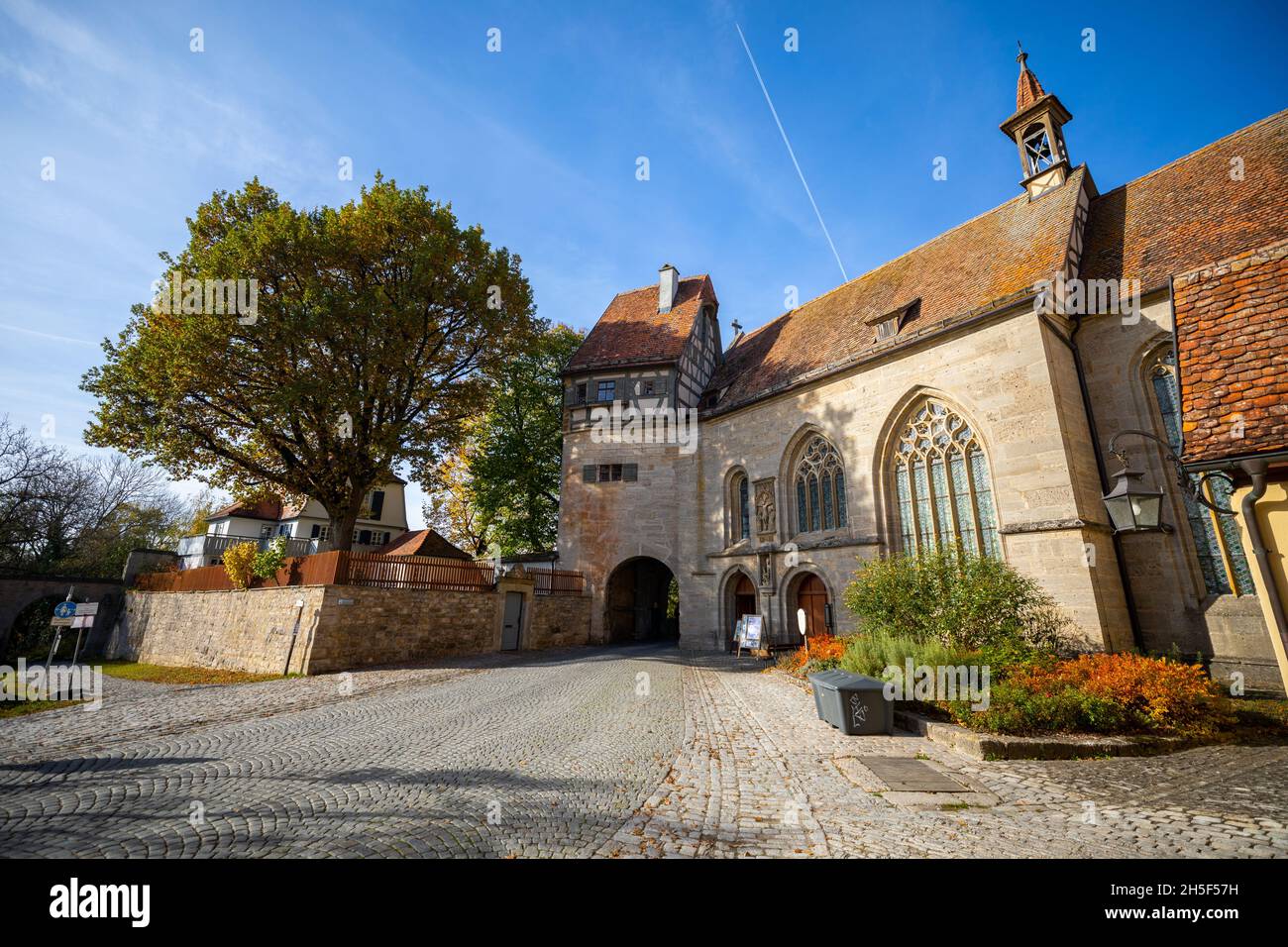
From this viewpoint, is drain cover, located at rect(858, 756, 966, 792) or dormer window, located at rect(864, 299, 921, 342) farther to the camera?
dormer window, located at rect(864, 299, 921, 342)

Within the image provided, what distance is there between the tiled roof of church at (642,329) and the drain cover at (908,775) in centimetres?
1801

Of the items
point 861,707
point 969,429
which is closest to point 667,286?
point 969,429

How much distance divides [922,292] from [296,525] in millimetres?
36533

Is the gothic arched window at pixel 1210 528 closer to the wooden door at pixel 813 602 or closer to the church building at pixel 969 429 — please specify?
the church building at pixel 969 429

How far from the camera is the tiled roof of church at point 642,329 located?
22.8 m

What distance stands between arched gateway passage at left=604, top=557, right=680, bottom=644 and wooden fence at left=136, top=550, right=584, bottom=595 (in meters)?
2.92

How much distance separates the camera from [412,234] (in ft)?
55.8

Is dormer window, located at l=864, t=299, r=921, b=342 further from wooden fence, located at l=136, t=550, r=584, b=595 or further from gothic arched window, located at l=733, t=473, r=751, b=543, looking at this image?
wooden fence, located at l=136, t=550, r=584, b=595

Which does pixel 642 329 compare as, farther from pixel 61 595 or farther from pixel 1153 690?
pixel 61 595

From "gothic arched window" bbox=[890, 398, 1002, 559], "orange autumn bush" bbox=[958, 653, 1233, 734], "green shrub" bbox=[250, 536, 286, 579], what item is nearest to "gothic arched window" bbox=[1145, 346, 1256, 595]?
"gothic arched window" bbox=[890, 398, 1002, 559]

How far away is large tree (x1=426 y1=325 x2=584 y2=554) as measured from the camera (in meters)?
25.6

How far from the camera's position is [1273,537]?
17.8 ft
